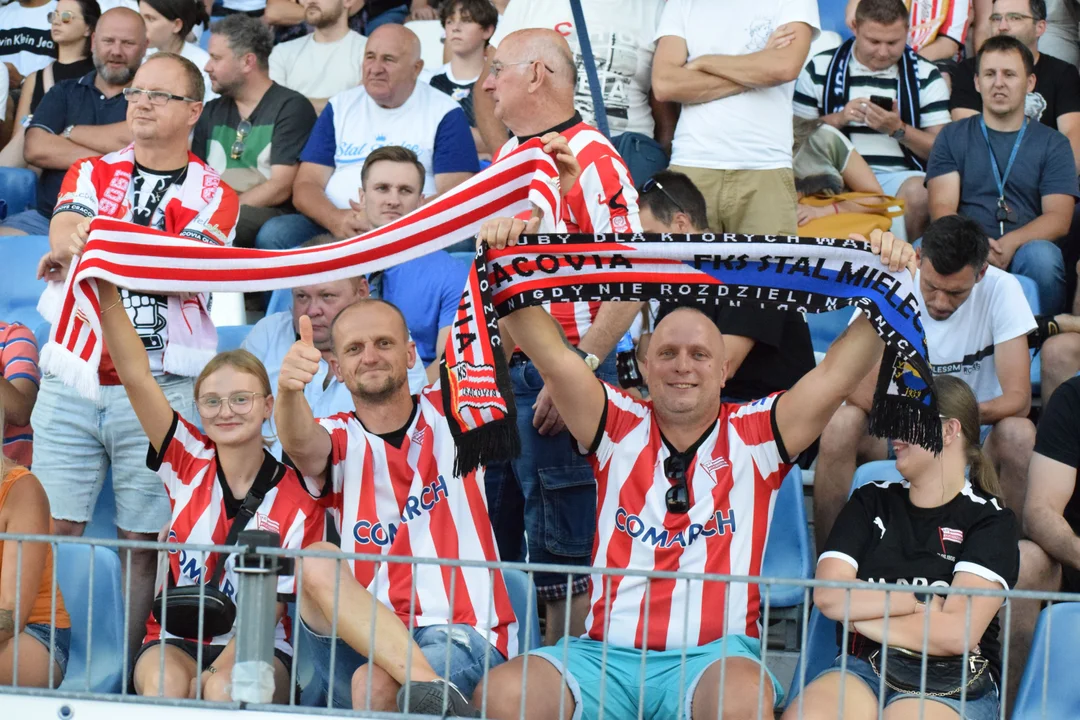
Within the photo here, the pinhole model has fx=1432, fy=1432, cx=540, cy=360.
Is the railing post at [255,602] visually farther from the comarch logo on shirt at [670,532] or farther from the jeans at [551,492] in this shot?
the jeans at [551,492]

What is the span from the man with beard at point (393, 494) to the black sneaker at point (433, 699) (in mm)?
288

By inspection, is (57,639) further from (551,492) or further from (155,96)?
(155,96)

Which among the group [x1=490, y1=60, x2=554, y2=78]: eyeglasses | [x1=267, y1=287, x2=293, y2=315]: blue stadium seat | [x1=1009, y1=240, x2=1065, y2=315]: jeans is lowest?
[x1=267, y1=287, x2=293, y2=315]: blue stadium seat

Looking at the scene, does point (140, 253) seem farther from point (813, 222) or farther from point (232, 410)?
point (813, 222)

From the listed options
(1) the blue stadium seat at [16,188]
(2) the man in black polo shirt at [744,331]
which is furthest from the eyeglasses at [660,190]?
(1) the blue stadium seat at [16,188]

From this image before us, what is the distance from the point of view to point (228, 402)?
13.3ft

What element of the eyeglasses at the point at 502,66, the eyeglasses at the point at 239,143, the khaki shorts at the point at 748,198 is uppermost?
the eyeglasses at the point at 239,143

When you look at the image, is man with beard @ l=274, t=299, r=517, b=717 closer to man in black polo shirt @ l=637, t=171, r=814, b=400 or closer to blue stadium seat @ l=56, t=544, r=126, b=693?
blue stadium seat @ l=56, t=544, r=126, b=693

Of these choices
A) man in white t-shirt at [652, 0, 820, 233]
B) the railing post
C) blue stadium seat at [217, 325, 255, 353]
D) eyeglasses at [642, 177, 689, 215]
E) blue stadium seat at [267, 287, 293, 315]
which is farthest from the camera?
blue stadium seat at [267, 287, 293, 315]

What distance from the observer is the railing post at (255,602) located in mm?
2805

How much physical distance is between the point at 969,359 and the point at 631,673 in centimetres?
212

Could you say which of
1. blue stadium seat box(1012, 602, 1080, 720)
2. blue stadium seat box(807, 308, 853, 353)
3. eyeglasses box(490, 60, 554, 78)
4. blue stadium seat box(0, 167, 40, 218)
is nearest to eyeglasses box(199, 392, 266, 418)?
eyeglasses box(490, 60, 554, 78)

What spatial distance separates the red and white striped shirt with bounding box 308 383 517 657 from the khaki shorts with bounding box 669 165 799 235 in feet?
7.03

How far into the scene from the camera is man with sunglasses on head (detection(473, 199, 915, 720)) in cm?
363
